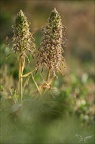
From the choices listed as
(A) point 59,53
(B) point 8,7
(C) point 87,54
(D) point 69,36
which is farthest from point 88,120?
(B) point 8,7

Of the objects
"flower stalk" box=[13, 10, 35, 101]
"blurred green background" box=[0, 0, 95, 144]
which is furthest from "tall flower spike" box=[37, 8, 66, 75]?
"blurred green background" box=[0, 0, 95, 144]

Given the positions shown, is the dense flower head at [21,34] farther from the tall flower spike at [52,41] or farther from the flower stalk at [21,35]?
the tall flower spike at [52,41]

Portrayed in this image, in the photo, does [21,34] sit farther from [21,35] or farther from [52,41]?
[52,41]

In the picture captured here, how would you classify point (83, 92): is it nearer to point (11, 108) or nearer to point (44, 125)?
point (11, 108)

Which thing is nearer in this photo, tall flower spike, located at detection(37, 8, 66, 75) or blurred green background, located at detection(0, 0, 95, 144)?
blurred green background, located at detection(0, 0, 95, 144)

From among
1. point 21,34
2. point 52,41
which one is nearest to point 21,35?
point 21,34

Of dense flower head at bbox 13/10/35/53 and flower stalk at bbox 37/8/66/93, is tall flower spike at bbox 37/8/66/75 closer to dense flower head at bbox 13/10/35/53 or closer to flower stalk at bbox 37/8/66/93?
flower stalk at bbox 37/8/66/93
